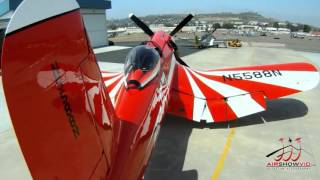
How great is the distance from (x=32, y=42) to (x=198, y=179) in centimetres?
450

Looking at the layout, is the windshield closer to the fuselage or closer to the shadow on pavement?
the fuselage

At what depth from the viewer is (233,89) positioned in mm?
8602

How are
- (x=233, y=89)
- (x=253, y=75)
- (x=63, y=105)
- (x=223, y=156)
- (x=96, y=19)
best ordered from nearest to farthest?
(x=63, y=105)
(x=223, y=156)
(x=233, y=89)
(x=253, y=75)
(x=96, y=19)

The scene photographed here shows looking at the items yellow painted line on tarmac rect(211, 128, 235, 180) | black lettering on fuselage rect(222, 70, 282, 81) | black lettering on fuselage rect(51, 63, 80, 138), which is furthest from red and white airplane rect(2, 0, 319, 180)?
black lettering on fuselage rect(222, 70, 282, 81)

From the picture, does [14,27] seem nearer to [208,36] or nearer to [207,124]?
[207,124]

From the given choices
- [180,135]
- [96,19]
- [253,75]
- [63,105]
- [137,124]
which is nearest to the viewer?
[63,105]

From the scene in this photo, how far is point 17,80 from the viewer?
1.92 meters

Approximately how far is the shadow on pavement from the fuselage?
3.36 ft

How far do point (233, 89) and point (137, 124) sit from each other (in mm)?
4665

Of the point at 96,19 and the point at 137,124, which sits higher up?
the point at 137,124

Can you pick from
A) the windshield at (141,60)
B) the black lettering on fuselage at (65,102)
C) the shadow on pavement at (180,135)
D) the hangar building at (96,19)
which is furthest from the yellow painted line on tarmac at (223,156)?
the hangar building at (96,19)

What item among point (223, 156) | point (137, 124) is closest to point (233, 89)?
point (223, 156)

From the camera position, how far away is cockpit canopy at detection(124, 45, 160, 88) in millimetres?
5615

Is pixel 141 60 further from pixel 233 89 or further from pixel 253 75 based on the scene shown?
pixel 253 75
